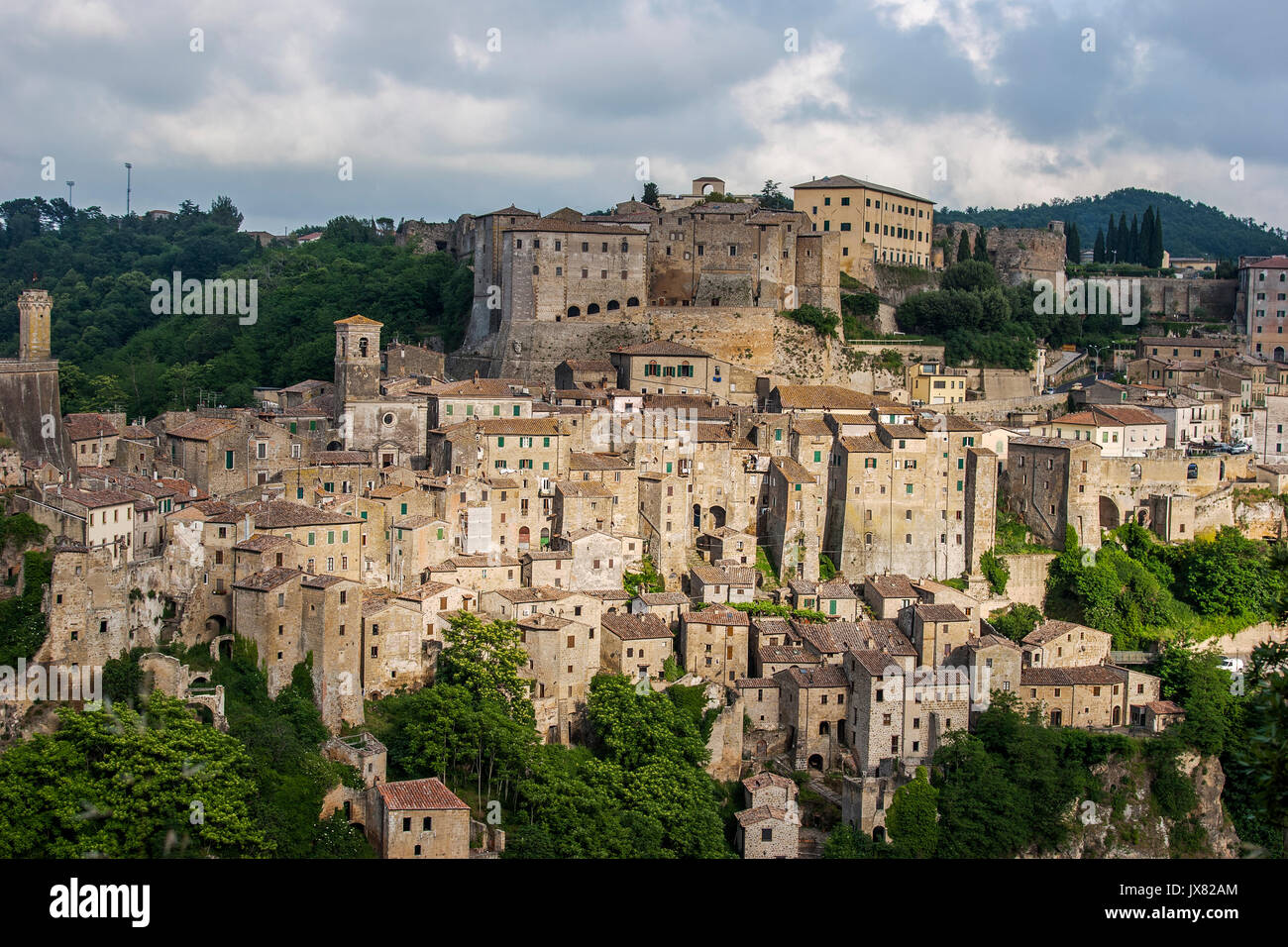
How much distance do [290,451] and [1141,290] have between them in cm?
5352

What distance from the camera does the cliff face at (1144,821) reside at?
3806cm

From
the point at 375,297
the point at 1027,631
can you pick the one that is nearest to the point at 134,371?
the point at 375,297

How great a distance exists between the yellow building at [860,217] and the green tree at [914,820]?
120 feet

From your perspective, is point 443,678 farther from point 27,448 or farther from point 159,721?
point 27,448

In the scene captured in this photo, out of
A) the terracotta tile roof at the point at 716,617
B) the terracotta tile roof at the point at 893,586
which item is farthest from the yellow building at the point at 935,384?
the terracotta tile roof at the point at 716,617

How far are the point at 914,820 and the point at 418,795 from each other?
12879 mm

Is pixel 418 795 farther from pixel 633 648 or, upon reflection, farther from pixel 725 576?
pixel 725 576

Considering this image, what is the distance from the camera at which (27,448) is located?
123ft

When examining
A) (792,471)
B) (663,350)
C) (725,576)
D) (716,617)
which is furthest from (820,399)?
(716,617)

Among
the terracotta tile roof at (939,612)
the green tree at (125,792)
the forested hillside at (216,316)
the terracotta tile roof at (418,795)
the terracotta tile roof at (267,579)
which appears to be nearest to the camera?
the green tree at (125,792)

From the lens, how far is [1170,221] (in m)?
150

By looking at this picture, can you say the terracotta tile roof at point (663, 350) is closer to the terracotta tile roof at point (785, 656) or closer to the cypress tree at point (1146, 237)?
the terracotta tile roof at point (785, 656)

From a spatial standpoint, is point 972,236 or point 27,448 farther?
point 972,236

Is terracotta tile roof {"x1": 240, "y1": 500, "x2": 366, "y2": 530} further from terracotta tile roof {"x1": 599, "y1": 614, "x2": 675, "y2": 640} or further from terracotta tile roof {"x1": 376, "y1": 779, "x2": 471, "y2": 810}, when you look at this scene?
terracotta tile roof {"x1": 376, "y1": 779, "x2": 471, "y2": 810}
